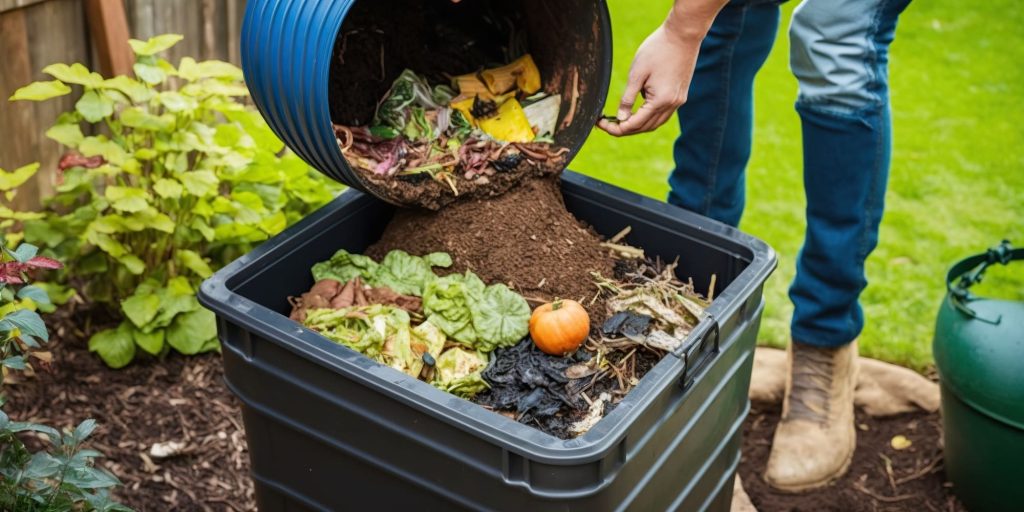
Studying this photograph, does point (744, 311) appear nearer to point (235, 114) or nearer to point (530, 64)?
point (530, 64)

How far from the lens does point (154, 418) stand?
285 centimetres

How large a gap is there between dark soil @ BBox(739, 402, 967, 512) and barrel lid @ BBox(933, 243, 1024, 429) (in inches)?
14.2

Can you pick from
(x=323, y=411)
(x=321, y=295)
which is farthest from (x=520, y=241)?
(x=323, y=411)

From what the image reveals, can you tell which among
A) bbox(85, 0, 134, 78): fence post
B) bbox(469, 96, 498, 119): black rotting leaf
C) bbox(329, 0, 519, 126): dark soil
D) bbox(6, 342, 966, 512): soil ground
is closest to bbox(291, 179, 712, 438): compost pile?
bbox(469, 96, 498, 119): black rotting leaf

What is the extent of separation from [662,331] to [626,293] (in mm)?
149

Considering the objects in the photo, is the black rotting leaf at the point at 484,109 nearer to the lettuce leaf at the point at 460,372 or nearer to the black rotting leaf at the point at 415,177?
the black rotting leaf at the point at 415,177

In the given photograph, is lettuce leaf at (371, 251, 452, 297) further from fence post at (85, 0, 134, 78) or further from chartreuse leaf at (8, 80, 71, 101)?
fence post at (85, 0, 134, 78)

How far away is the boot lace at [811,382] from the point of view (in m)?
2.86

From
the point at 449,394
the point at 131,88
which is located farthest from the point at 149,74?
the point at 449,394

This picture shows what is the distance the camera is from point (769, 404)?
3.12 metres

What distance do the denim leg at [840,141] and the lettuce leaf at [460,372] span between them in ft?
3.24

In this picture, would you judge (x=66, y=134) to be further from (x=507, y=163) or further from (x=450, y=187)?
(x=507, y=163)

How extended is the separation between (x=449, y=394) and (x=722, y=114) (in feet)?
4.62

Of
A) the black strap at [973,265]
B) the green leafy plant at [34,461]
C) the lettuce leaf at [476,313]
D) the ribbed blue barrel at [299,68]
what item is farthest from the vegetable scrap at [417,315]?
the black strap at [973,265]
